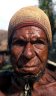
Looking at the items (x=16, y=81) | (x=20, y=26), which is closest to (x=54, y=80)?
(x=16, y=81)

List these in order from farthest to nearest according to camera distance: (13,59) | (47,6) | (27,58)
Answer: (47,6), (13,59), (27,58)

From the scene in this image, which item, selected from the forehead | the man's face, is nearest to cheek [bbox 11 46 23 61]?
the man's face

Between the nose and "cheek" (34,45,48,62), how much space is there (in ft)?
0.20

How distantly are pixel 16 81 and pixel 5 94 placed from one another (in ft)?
0.54

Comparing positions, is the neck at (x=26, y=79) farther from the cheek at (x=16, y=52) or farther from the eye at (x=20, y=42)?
the eye at (x=20, y=42)

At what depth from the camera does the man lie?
322cm

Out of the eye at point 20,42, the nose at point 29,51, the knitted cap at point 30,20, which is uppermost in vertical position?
the knitted cap at point 30,20

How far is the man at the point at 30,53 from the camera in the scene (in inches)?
127

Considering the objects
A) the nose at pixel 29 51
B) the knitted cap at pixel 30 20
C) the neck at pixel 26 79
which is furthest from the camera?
the knitted cap at pixel 30 20

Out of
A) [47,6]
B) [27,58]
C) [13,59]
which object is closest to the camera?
[27,58]

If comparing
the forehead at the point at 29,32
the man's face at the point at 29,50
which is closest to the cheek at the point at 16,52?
the man's face at the point at 29,50

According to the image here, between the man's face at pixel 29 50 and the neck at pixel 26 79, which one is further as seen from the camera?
the neck at pixel 26 79

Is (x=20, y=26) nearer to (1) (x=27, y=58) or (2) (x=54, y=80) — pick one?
(1) (x=27, y=58)

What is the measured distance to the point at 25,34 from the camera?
10.9 ft
